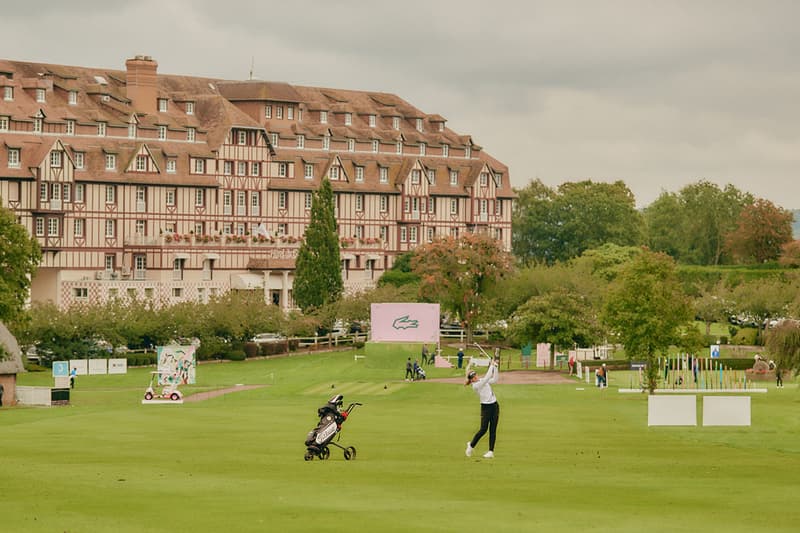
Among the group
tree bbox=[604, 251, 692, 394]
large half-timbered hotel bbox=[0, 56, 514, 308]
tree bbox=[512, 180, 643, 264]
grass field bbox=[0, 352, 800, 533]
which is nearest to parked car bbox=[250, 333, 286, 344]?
large half-timbered hotel bbox=[0, 56, 514, 308]

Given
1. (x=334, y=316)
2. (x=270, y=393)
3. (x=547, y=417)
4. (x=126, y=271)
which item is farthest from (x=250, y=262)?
(x=547, y=417)

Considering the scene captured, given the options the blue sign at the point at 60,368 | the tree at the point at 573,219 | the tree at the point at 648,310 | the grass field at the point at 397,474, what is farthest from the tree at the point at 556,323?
the tree at the point at 573,219

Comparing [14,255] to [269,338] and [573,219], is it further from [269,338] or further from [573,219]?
[573,219]

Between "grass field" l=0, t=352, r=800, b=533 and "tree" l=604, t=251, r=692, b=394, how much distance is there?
1306 centimetres

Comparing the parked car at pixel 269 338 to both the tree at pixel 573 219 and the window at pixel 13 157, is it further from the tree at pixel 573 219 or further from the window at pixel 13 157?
the tree at pixel 573 219

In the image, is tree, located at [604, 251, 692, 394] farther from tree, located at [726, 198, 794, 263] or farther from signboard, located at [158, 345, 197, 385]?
tree, located at [726, 198, 794, 263]

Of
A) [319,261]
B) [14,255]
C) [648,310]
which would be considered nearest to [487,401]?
[648,310]

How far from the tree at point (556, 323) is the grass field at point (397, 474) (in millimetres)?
35197

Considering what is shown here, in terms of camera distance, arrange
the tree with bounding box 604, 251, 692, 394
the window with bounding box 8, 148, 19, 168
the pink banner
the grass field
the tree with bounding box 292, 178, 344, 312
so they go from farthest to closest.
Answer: the window with bounding box 8, 148, 19, 168, the tree with bounding box 292, 178, 344, 312, the pink banner, the tree with bounding box 604, 251, 692, 394, the grass field

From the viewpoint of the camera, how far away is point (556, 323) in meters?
94.6

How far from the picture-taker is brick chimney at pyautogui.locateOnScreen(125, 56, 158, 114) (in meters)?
139

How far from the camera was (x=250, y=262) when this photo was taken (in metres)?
137

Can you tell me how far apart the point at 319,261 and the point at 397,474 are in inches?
3549

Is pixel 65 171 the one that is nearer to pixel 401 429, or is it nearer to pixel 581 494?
pixel 401 429
